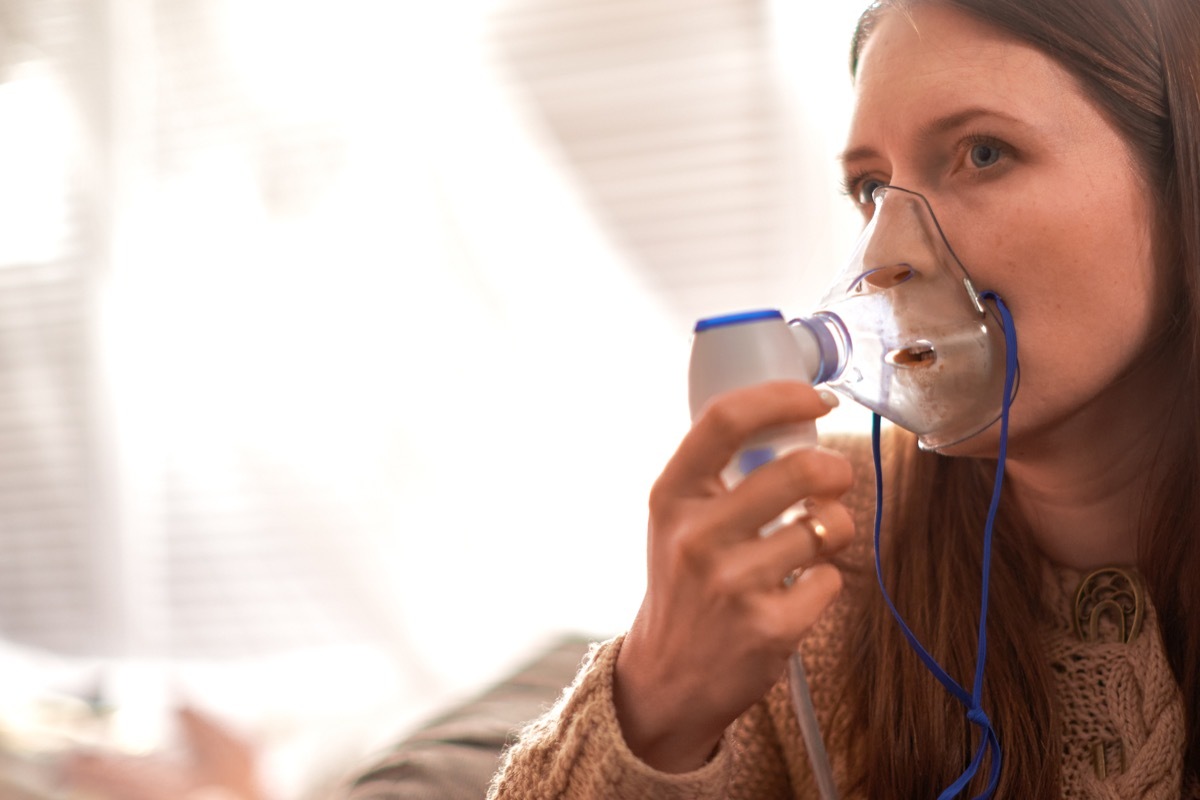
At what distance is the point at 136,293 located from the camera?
8.61 ft

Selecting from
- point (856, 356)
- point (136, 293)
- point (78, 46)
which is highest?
point (78, 46)

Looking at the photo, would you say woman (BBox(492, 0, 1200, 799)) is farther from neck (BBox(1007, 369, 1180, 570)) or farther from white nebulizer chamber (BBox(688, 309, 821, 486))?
white nebulizer chamber (BBox(688, 309, 821, 486))

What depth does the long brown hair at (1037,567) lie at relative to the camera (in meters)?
0.95

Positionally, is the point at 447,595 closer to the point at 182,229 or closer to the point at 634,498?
the point at 634,498

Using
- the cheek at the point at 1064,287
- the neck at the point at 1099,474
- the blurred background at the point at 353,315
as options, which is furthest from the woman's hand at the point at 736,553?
the blurred background at the point at 353,315

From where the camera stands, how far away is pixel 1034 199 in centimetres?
93

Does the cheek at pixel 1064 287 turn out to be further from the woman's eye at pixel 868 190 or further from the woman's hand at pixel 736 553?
the woman's hand at pixel 736 553

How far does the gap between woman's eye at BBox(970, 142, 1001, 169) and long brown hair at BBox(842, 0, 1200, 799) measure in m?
0.09

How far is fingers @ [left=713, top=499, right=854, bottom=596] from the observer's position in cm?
66

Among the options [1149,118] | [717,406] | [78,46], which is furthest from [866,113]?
[78,46]

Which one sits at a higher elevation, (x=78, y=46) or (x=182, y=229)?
(x=78, y=46)

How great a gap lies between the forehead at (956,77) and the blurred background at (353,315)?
87cm

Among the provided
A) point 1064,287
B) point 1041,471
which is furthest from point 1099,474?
point 1064,287

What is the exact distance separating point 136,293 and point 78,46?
0.63 metres
